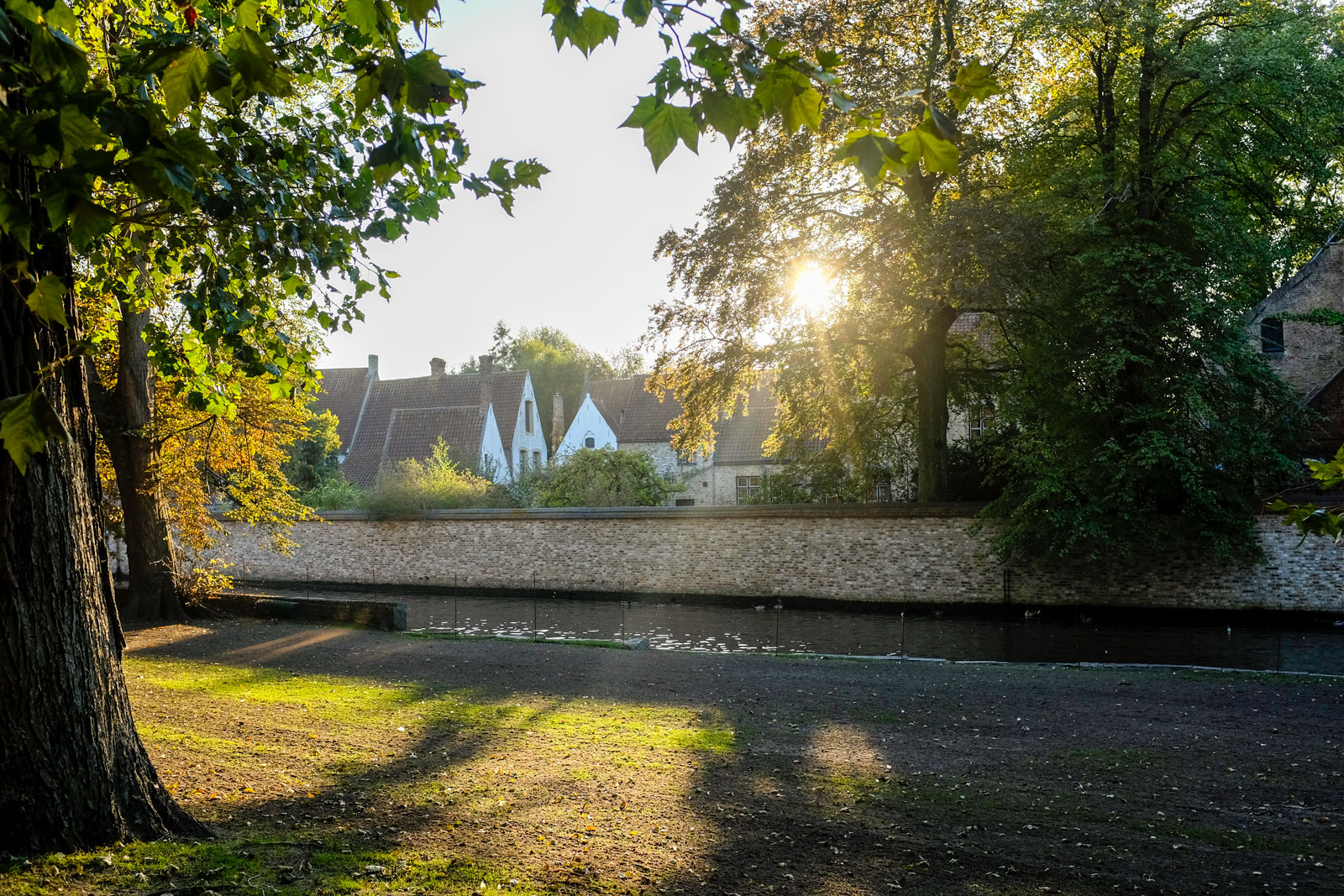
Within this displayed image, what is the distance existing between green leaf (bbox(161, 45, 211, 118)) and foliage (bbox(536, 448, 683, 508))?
25.5 m

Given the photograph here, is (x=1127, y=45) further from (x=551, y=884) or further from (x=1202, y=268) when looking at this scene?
(x=551, y=884)

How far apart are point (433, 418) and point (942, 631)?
25.6 meters

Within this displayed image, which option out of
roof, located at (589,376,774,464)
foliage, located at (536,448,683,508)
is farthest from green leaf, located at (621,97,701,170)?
roof, located at (589,376,774,464)

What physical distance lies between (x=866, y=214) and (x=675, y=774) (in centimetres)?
1526

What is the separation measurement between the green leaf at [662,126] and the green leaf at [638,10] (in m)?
0.28

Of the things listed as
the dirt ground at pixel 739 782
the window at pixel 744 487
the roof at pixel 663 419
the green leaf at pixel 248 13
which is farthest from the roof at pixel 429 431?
the green leaf at pixel 248 13

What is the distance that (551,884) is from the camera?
3.77m

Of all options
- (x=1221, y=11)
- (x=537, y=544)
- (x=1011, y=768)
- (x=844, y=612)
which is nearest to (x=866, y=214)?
(x=1221, y=11)

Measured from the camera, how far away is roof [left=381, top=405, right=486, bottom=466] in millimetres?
37938

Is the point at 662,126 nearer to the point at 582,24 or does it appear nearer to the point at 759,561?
the point at 582,24

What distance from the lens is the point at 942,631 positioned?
19.0 meters

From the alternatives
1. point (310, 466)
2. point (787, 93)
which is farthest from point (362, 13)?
point (310, 466)

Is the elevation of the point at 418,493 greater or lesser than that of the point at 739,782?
greater

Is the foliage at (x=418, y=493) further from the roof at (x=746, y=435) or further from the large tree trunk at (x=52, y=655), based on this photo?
the large tree trunk at (x=52, y=655)
